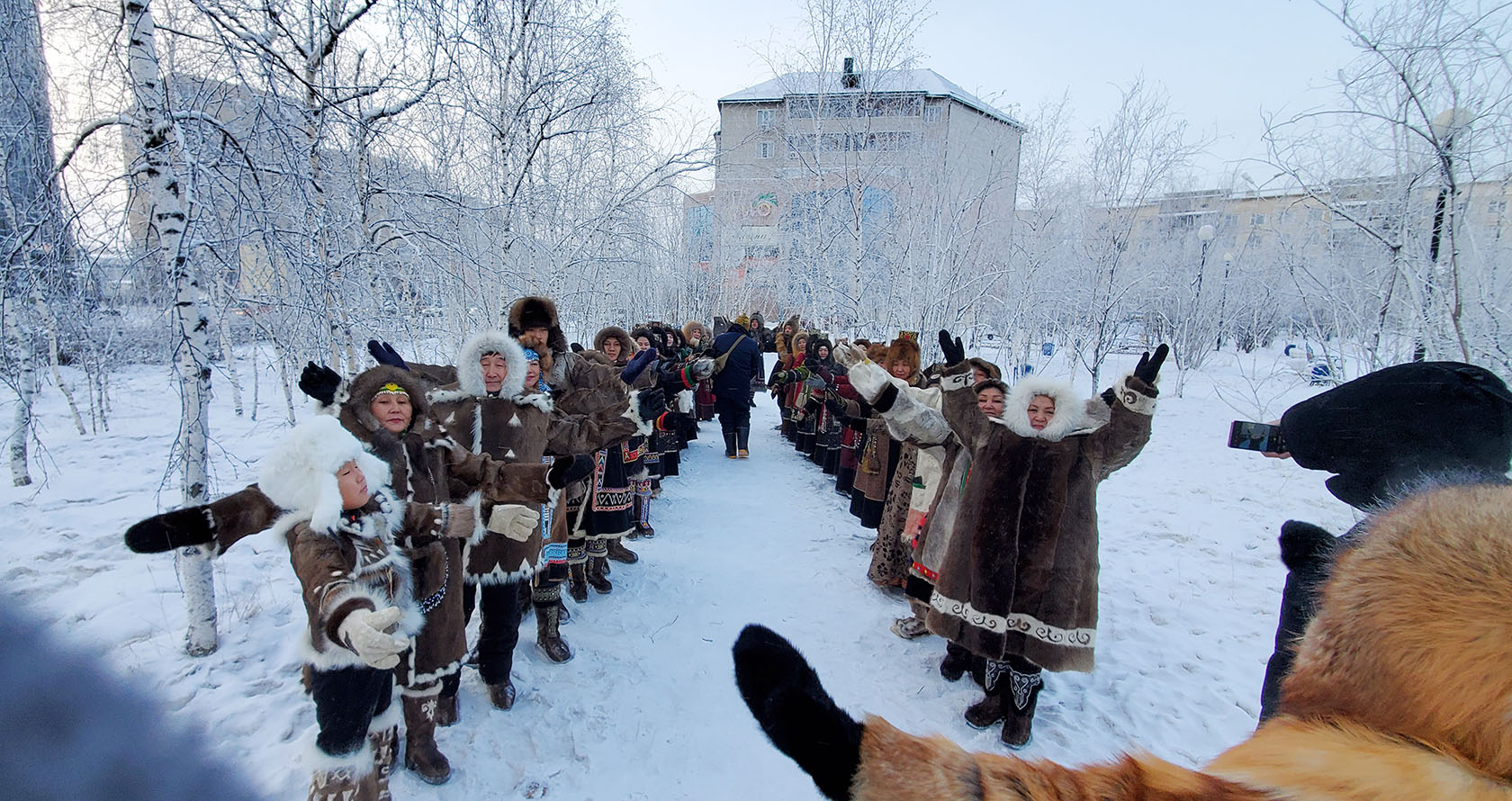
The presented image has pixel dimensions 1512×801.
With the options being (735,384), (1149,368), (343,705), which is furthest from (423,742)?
(735,384)

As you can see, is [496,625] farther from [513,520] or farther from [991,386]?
[991,386]

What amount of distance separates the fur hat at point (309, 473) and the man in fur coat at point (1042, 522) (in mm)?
2740

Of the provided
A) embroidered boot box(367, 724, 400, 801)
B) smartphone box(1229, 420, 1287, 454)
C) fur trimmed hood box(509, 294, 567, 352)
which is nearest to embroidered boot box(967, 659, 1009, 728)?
smartphone box(1229, 420, 1287, 454)

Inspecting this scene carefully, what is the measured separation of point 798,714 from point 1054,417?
241 centimetres

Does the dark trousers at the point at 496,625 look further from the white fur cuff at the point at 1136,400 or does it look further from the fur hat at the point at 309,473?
the white fur cuff at the point at 1136,400

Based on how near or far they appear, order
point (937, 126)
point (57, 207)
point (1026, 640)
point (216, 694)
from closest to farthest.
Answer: point (57, 207) → point (1026, 640) → point (216, 694) → point (937, 126)

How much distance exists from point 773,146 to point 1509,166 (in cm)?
2499

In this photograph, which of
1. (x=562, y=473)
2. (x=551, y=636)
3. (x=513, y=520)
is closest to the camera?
(x=513, y=520)

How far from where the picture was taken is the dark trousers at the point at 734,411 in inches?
356

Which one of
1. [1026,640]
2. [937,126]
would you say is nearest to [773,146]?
[937,126]

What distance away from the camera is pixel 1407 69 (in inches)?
143

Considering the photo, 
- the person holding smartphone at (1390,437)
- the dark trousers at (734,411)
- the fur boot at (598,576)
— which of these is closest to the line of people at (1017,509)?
the person holding smartphone at (1390,437)

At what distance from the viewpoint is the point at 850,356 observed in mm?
3486

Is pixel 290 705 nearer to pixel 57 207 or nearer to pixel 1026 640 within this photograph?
pixel 57 207
